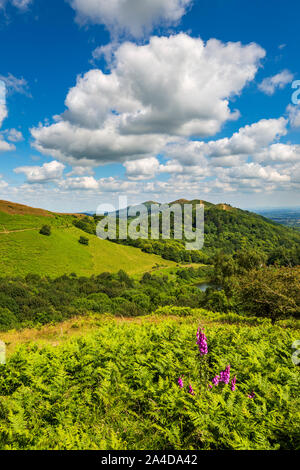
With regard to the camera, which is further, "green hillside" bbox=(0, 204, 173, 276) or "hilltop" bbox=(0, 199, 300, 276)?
"hilltop" bbox=(0, 199, 300, 276)

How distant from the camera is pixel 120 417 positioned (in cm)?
387

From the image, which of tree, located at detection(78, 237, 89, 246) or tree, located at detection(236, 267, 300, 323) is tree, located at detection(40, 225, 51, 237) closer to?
tree, located at detection(78, 237, 89, 246)

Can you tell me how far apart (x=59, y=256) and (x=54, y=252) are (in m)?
2.54

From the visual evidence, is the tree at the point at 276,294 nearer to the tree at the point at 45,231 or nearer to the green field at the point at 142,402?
the green field at the point at 142,402

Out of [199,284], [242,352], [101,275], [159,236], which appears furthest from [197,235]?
[242,352]

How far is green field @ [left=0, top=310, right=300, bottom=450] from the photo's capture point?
3279mm

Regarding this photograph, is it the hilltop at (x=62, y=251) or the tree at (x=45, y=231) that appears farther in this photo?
the tree at (x=45, y=231)

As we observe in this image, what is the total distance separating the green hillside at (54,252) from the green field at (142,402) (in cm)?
6298

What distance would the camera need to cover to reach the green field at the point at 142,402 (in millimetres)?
3279

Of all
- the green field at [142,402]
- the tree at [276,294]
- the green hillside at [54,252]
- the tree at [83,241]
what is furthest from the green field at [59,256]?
the green field at [142,402]

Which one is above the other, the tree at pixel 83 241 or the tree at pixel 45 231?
the tree at pixel 45 231

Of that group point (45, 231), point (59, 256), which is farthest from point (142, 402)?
point (45, 231)

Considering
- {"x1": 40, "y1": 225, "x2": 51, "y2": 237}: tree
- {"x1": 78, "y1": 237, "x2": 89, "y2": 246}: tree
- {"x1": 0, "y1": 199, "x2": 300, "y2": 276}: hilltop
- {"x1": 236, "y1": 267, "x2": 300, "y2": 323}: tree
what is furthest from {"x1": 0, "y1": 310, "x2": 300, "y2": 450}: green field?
{"x1": 78, "y1": 237, "x2": 89, "y2": 246}: tree

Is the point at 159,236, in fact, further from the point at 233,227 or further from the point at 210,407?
the point at 210,407
